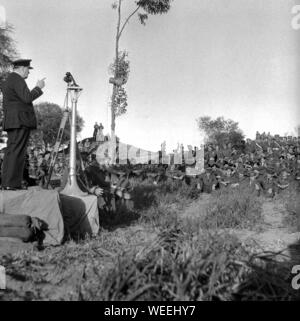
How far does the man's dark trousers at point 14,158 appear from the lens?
5.01 meters

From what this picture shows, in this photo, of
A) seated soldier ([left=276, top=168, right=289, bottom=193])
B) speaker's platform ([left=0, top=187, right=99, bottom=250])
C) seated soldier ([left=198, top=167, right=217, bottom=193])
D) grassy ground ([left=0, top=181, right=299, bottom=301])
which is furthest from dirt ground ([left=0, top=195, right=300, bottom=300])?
seated soldier ([left=198, top=167, right=217, bottom=193])

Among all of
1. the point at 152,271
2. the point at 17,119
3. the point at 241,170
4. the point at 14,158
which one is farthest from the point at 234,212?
the point at 152,271

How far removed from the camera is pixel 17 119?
5066 millimetres

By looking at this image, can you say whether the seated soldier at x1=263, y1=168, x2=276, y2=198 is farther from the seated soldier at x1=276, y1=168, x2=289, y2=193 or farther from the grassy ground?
the grassy ground

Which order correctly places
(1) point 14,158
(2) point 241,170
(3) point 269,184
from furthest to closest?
(2) point 241,170 < (3) point 269,184 < (1) point 14,158

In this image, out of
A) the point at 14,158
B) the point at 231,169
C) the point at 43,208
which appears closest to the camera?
the point at 43,208

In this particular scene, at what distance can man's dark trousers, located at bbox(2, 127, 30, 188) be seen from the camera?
5.01 metres

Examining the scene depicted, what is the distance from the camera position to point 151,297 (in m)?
2.71

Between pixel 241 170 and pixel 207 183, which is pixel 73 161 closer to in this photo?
pixel 207 183

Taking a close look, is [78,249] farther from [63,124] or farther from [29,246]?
[63,124]

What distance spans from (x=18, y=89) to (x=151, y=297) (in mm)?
3294

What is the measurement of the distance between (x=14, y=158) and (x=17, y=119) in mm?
460

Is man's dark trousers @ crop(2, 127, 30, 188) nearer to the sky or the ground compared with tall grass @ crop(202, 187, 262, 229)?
nearer to the sky
